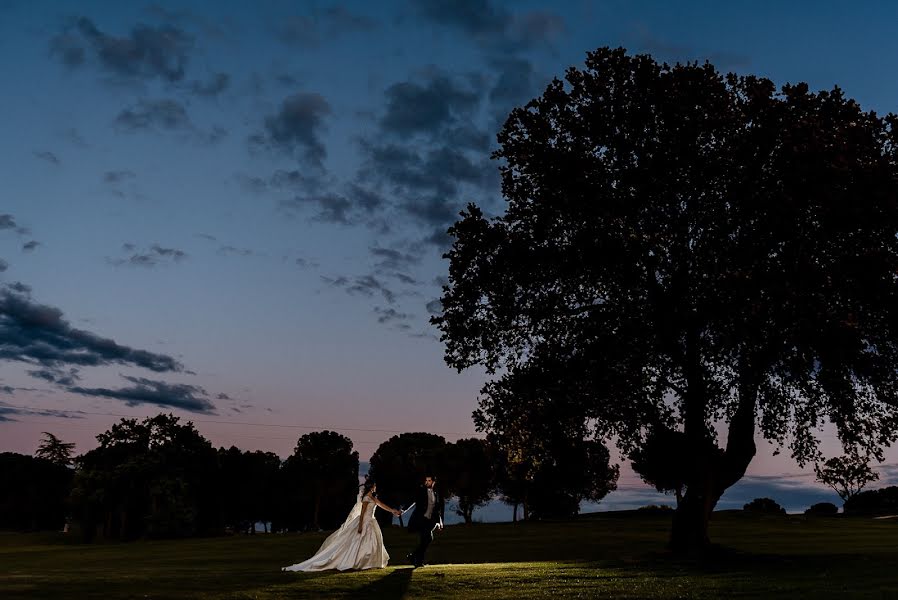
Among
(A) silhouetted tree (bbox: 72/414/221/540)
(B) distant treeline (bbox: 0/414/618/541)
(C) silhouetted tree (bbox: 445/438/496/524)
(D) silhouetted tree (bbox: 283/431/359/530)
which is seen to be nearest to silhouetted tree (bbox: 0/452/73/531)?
(B) distant treeline (bbox: 0/414/618/541)

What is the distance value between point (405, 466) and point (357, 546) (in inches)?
4399

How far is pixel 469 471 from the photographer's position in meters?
128

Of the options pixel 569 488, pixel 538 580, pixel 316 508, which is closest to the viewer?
pixel 538 580

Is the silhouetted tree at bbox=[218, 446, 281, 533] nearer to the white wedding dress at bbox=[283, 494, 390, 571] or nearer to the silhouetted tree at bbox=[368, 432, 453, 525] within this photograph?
the silhouetted tree at bbox=[368, 432, 453, 525]

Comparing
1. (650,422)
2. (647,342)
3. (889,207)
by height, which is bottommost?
(650,422)

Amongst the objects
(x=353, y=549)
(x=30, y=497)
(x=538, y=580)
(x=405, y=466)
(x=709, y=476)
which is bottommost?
(x=538, y=580)

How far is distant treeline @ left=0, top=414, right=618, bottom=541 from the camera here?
105312mm

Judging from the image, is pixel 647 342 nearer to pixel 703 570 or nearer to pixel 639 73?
pixel 703 570

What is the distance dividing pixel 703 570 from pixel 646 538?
26.5 meters

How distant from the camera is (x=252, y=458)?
134750 millimetres

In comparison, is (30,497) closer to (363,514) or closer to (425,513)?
(363,514)

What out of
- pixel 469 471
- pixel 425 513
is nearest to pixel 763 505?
pixel 469 471

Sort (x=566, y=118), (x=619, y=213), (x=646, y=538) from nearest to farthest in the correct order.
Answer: (x=619, y=213)
(x=566, y=118)
(x=646, y=538)

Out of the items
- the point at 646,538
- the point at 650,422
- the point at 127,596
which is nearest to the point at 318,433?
the point at 646,538
